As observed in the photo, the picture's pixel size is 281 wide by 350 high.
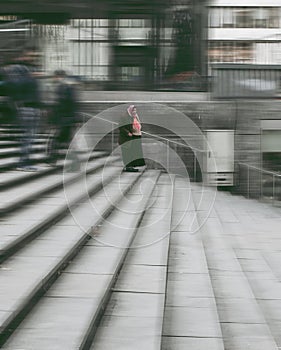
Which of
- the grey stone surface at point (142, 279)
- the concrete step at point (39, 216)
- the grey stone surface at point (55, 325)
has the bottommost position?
the grey stone surface at point (142, 279)

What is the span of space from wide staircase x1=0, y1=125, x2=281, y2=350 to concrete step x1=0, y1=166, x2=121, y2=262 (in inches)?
0.5

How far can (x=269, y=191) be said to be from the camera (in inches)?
651

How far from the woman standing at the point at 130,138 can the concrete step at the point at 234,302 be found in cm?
601

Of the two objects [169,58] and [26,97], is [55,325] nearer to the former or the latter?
[26,97]

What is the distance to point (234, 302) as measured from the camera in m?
6.70

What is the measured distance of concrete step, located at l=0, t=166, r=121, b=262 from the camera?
21.7 feet

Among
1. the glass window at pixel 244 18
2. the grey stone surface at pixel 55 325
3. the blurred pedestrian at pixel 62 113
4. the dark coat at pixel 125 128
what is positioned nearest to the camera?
the grey stone surface at pixel 55 325

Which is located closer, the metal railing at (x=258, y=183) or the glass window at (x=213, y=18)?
the metal railing at (x=258, y=183)

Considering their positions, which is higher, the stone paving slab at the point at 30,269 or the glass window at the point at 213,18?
the glass window at the point at 213,18

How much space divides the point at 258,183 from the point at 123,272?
32.6 feet

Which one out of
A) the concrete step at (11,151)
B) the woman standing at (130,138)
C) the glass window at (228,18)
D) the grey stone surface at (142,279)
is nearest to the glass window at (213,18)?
the glass window at (228,18)

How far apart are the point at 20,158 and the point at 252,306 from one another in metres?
5.11

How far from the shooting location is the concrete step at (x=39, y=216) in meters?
6.63

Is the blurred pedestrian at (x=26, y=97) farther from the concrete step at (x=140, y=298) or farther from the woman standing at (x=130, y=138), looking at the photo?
the woman standing at (x=130, y=138)
